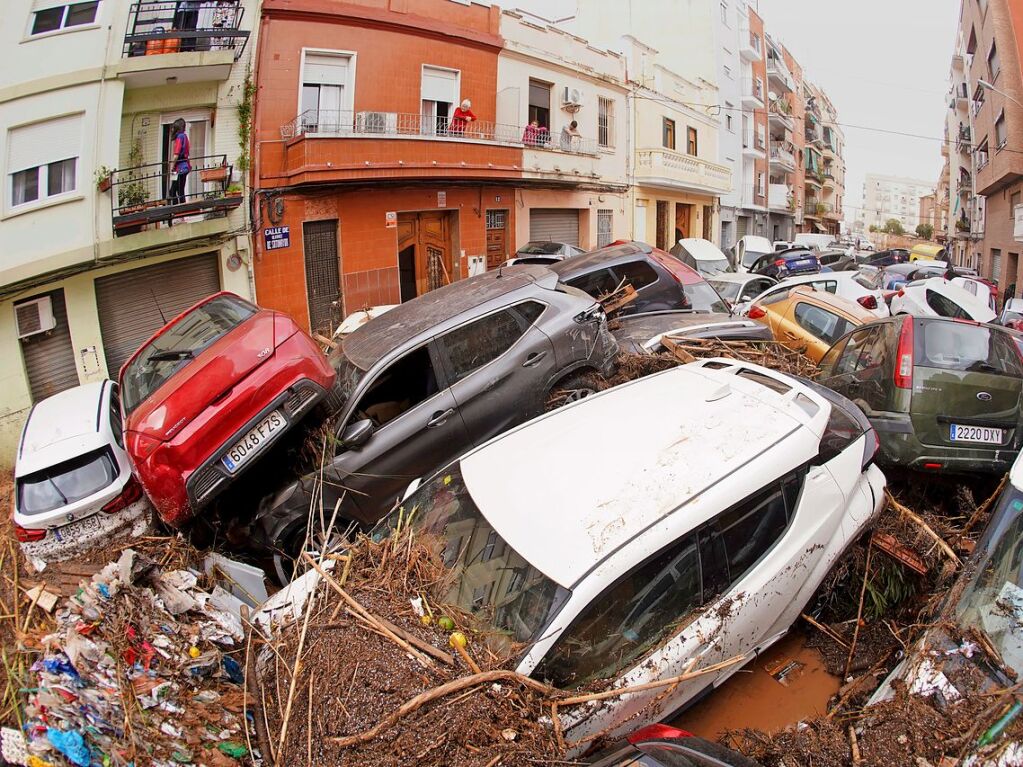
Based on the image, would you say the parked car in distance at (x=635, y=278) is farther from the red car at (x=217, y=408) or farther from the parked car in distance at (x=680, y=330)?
the red car at (x=217, y=408)

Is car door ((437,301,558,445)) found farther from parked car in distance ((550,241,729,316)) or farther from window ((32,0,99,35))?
window ((32,0,99,35))

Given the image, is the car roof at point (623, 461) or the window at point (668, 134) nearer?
the car roof at point (623, 461)

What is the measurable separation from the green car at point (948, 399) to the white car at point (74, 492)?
18.5 feet

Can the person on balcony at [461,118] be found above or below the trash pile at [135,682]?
above

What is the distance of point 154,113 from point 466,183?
292 inches

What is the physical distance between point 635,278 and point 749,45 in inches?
1408

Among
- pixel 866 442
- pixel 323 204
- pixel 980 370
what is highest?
pixel 323 204

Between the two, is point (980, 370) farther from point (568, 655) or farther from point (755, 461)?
point (568, 655)

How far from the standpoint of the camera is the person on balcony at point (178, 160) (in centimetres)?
1191

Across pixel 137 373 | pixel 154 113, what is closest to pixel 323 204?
pixel 154 113

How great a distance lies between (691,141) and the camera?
93.6 ft

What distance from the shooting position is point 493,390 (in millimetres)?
5270

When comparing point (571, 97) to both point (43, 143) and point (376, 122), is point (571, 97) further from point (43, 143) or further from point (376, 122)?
point (43, 143)

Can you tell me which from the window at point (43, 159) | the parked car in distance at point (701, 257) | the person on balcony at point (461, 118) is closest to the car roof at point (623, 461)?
the window at point (43, 159)
